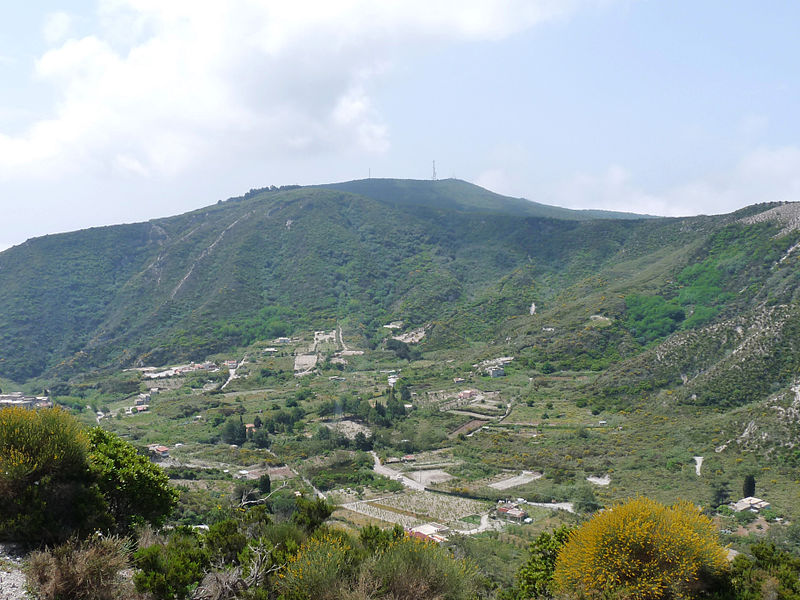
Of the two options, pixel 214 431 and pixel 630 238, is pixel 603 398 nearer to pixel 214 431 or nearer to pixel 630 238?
pixel 214 431

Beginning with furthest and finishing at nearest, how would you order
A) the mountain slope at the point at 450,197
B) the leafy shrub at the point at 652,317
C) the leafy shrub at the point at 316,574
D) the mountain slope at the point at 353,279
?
the mountain slope at the point at 450,197
the mountain slope at the point at 353,279
the leafy shrub at the point at 652,317
the leafy shrub at the point at 316,574

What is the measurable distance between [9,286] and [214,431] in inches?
2876

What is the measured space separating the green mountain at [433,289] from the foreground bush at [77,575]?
131 feet

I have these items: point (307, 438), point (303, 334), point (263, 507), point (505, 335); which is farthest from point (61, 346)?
point (263, 507)

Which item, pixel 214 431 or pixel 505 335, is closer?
pixel 214 431

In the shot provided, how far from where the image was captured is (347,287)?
329 ft

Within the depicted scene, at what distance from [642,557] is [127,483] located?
33.8 ft

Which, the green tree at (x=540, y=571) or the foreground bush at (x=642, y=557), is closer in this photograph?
the foreground bush at (x=642, y=557)

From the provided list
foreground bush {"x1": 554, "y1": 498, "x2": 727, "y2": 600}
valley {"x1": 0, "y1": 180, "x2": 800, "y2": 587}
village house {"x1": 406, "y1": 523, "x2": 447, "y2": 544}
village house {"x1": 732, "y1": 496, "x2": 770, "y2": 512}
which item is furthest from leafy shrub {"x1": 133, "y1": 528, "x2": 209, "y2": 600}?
village house {"x1": 732, "y1": 496, "x2": 770, "y2": 512}

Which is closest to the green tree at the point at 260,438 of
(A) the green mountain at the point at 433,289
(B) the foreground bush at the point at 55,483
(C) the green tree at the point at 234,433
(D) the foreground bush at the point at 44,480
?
(C) the green tree at the point at 234,433

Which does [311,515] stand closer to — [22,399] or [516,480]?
[516,480]

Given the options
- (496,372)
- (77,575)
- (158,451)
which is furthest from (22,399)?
(77,575)

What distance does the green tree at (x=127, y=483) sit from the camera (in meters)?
11.0

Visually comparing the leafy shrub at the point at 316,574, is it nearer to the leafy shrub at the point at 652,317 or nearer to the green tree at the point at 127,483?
the green tree at the point at 127,483
